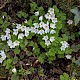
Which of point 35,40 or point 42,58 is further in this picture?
point 35,40

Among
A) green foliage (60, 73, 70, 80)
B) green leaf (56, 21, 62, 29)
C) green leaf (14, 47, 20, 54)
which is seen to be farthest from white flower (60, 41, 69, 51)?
green leaf (14, 47, 20, 54)

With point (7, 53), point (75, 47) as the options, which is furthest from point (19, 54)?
point (75, 47)

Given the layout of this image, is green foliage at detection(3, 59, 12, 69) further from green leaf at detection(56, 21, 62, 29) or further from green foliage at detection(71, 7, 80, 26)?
green foliage at detection(71, 7, 80, 26)

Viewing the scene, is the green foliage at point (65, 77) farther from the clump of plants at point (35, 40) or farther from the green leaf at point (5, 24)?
the green leaf at point (5, 24)

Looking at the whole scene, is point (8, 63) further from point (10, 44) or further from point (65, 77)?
point (65, 77)

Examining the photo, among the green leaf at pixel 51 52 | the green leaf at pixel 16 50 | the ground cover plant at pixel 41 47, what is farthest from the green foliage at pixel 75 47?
the green leaf at pixel 16 50

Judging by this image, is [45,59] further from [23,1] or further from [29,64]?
[23,1]

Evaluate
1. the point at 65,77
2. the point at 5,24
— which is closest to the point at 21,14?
the point at 5,24

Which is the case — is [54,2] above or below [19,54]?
above
